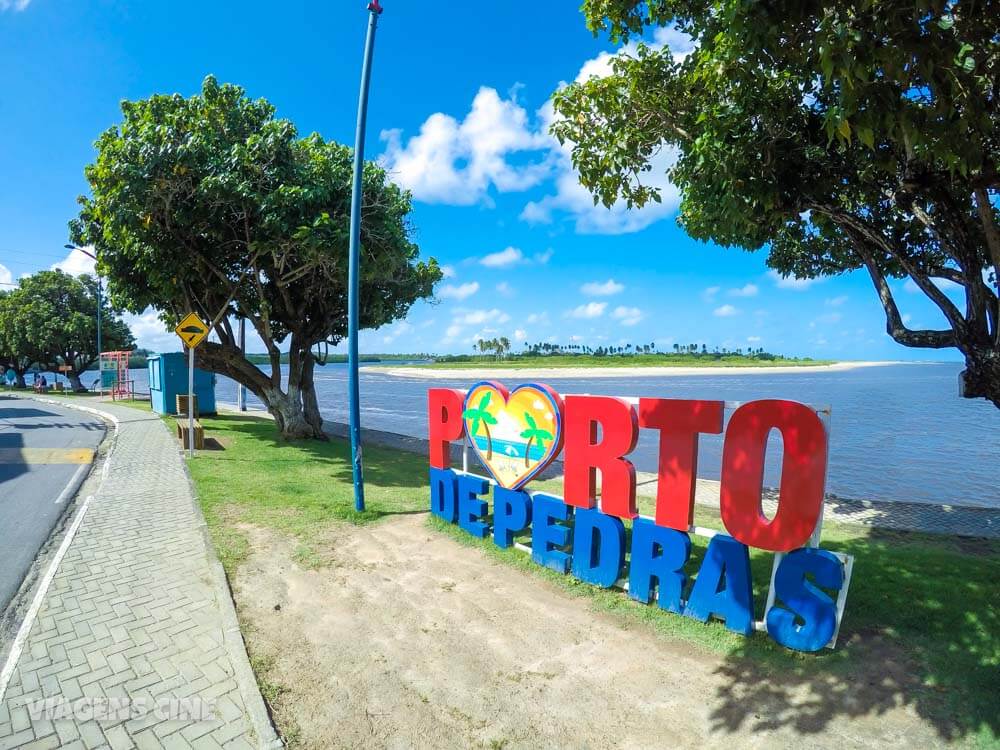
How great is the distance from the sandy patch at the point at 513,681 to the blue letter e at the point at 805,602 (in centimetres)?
36

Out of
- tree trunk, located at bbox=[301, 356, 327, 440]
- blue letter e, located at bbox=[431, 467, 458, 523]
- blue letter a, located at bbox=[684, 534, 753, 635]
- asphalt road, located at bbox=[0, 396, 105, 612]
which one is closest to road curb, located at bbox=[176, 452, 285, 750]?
asphalt road, located at bbox=[0, 396, 105, 612]

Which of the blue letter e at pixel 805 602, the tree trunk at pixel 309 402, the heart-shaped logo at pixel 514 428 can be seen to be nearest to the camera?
the blue letter e at pixel 805 602

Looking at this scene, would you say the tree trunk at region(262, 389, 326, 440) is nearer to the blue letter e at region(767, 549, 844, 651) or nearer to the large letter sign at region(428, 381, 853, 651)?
the large letter sign at region(428, 381, 853, 651)

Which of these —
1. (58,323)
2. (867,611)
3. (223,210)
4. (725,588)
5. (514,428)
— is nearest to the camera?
(725,588)

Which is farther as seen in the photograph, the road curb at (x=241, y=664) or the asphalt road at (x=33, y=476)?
the asphalt road at (x=33, y=476)

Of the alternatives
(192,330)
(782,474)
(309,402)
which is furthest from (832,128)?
(309,402)

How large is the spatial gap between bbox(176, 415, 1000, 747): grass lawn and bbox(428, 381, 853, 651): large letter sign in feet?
0.67

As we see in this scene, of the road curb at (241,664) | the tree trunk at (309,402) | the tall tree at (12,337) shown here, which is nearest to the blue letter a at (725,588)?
the road curb at (241,664)

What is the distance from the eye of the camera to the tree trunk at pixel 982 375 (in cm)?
510

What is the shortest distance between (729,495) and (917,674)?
1.70 m

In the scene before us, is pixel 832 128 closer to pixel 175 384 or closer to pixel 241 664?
pixel 241 664

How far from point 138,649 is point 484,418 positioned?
13.7 ft

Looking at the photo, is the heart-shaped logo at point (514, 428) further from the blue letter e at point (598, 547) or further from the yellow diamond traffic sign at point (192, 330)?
the yellow diamond traffic sign at point (192, 330)

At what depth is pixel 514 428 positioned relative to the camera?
21.6ft
